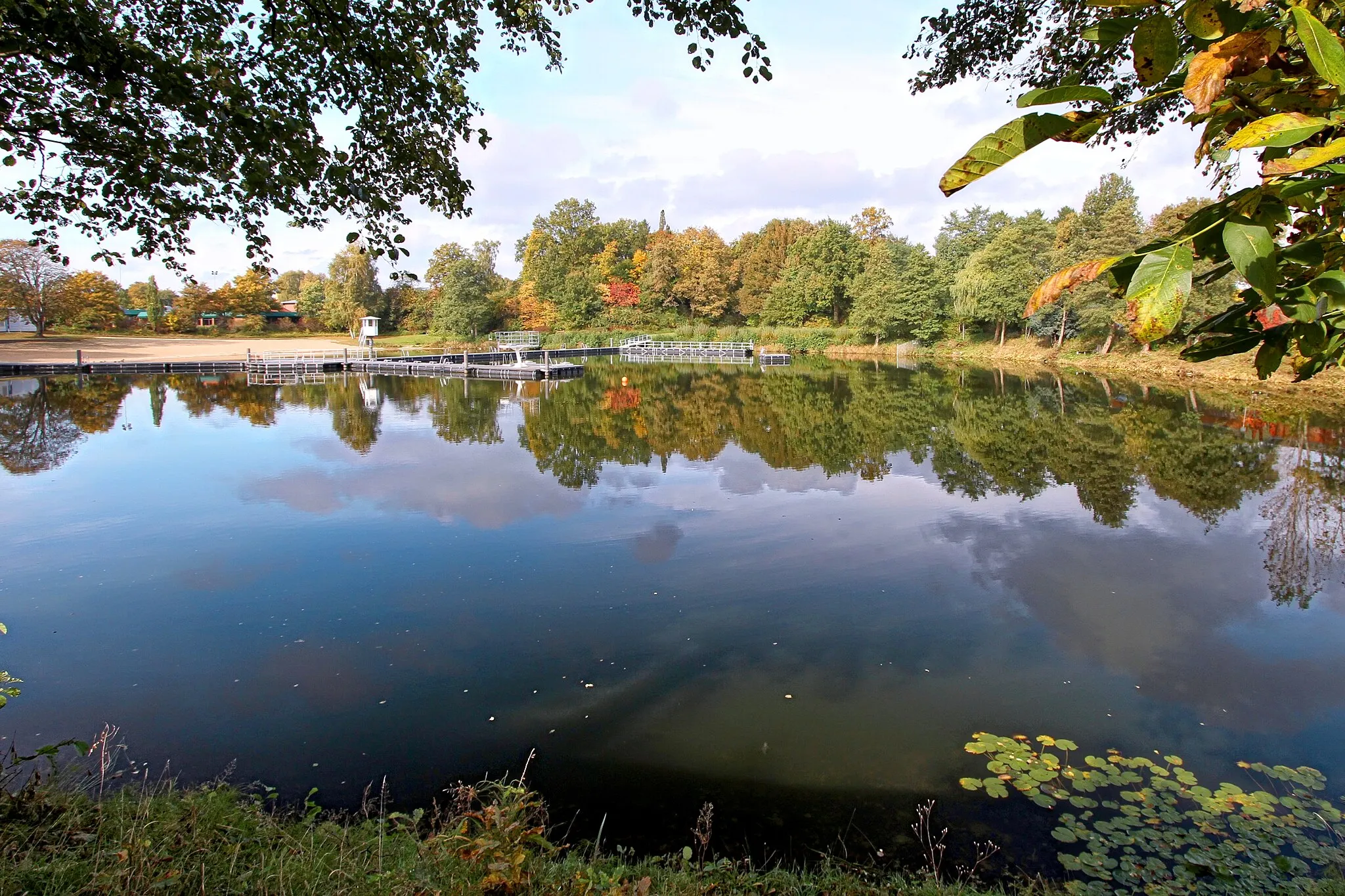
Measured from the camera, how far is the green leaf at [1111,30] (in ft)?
3.07

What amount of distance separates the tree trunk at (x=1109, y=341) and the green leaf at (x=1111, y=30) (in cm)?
4068

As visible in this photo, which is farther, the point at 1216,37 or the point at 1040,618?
the point at 1040,618

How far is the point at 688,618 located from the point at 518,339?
52518 millimetres

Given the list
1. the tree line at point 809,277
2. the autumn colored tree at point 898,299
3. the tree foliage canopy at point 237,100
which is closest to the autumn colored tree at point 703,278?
the tree line at point 809,277

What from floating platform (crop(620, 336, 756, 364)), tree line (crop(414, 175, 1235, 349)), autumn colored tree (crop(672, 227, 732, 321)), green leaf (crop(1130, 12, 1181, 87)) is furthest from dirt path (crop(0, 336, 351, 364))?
green leaf (crop(1130, 12, 1181, 87))

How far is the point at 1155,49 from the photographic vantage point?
3.00ft

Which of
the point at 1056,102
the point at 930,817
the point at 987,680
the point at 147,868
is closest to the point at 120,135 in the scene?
the point at 147,868

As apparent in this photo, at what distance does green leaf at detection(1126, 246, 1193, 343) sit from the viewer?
2.58ft

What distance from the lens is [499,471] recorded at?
567 inches

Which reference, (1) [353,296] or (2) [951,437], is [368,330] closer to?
(1) [353,296]

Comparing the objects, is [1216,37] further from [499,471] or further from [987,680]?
[499,471]

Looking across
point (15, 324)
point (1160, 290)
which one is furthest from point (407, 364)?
point (1160, 290)

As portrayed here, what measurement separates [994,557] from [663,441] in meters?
9.88

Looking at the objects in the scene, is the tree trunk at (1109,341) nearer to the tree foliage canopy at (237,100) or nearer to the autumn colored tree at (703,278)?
the autumn colored tree at (703,278)
